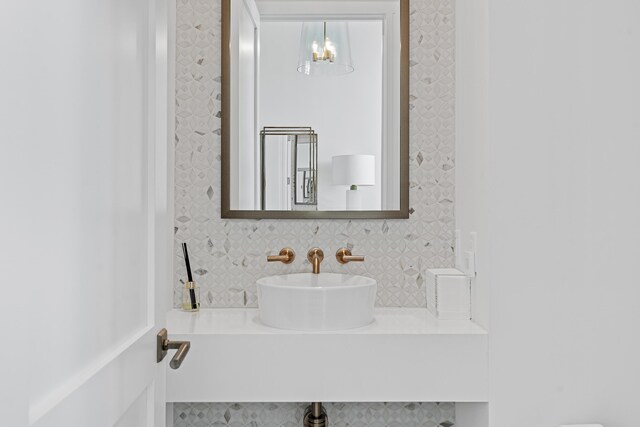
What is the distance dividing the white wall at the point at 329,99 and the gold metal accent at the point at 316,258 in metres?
0.17

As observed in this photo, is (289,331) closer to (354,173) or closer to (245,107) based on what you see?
(354,173)

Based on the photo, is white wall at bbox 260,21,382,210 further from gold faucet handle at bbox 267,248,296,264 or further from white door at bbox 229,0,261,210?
gold faucet handle at bbox 267,248,296,264

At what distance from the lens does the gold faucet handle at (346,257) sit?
167 centimetres

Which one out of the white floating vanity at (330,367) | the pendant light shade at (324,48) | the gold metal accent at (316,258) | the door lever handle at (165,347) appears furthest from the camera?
the pendant light shade at (324,48)

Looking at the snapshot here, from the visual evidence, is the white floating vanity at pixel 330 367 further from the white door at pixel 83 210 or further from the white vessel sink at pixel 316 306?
the white door at pixel 83 210

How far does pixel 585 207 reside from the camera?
142 centimetres

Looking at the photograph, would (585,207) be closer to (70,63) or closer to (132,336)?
(132,336)

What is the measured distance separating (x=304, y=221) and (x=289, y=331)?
47 cm

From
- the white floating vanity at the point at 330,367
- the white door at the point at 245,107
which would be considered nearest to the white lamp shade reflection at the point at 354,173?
the white door at the point at 245,107

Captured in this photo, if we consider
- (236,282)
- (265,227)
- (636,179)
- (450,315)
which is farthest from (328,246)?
(636,179)

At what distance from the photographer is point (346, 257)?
66.5 inches

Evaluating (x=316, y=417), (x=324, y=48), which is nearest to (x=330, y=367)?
(x=316, y=417)

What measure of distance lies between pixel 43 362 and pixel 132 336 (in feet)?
1.02

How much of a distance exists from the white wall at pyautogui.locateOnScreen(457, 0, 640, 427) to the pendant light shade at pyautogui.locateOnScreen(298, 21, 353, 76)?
0.51 m
